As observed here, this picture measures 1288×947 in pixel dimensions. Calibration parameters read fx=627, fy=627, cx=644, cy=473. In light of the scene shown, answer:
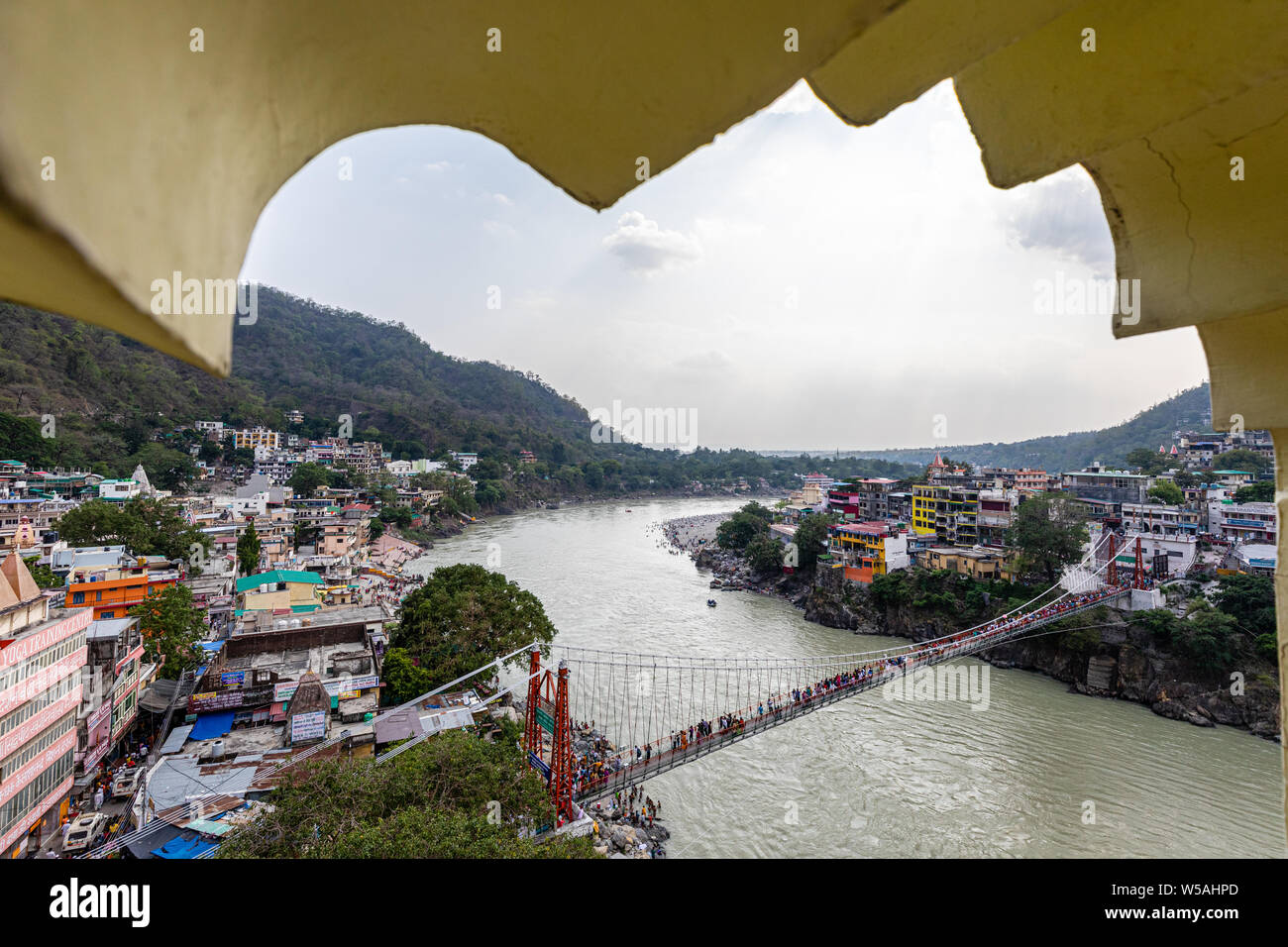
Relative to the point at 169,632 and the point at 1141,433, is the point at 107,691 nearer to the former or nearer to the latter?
the point at 169,632

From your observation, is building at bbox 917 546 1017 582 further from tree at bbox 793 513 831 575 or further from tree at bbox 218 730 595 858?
tree at bbox 218 730 595 858

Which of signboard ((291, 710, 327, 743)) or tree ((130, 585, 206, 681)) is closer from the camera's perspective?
signboard ((291, 710, 327, 743))

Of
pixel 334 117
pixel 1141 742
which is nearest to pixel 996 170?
pixel 334 117

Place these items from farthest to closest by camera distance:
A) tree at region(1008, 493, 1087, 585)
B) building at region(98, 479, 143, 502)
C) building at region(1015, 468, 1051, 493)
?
1. building at region(1015, 468, 1051, 493)
2. building at region(98, 479, 143, 502)
3. tree at region(1008, 493, 1087, 585)

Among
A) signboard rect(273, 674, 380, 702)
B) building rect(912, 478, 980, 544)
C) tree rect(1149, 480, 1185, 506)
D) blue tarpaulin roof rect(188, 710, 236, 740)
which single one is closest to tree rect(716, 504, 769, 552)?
building rect(912, 478, 980, 544)

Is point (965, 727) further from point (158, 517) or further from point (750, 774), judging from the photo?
point (158, 517)

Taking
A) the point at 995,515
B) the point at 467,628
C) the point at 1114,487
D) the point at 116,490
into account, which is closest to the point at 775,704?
the point at 467,628

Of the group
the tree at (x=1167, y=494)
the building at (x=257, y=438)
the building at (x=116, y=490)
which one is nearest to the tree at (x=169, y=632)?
the building at (x=116, y=490)
